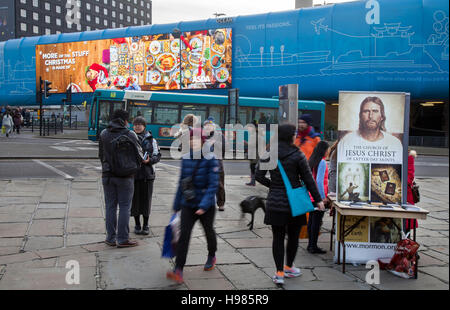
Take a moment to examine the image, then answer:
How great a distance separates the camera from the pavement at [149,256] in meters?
4.26

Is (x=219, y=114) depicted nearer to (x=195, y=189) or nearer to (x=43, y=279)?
(x=195, y=189)

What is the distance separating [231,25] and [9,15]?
220ft

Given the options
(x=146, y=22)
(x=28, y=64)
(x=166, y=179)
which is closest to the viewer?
(x=166, y=179)

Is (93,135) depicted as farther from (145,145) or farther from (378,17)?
(378,17)

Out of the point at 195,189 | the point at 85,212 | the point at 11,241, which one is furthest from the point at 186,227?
the point at 85,212

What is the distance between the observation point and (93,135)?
22297mm

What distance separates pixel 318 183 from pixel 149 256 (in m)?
2.25

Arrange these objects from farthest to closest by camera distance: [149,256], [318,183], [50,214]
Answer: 1. [50,214]
2. [318,183]
3. [149,256]

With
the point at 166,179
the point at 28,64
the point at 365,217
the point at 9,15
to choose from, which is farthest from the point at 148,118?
the point at 9,15

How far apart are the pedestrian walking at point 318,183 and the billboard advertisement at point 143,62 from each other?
35006 millimetres

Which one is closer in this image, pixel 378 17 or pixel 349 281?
pixel 349 281

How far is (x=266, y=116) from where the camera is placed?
22422mm

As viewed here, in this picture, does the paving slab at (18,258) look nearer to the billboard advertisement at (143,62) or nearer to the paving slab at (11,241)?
the paving slab at (11,241)

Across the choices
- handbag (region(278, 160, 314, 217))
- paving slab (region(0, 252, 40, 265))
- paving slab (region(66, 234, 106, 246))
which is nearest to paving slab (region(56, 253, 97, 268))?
paving slab (region(0, 252, 40, 265))
